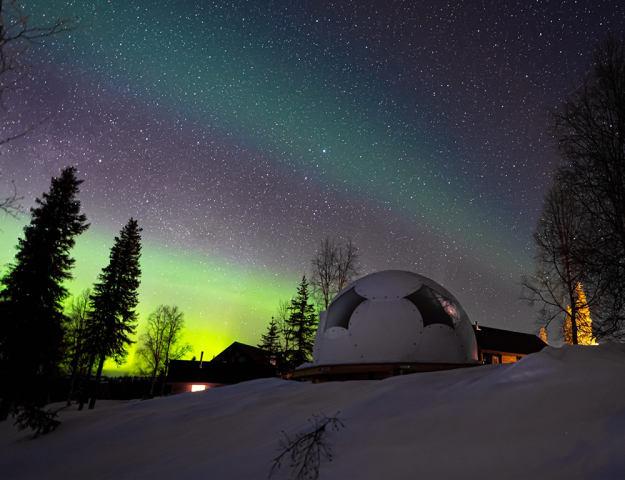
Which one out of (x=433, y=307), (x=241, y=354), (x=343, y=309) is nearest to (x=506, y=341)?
(x=241, y=354)

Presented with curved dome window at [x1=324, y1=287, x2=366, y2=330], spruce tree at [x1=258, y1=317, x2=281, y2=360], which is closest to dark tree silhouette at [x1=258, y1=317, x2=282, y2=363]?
spruce tree at [x1=258, y1=317, x2=281, y2=360]

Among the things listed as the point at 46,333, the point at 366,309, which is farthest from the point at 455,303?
the point at 46,333

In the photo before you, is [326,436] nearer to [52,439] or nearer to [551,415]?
[551,415]

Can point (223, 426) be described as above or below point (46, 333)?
below

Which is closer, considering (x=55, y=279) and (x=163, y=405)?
(x=163, y=405)

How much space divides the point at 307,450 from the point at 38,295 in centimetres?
2121

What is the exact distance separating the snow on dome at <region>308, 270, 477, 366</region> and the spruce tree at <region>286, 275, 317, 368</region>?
21292 mm

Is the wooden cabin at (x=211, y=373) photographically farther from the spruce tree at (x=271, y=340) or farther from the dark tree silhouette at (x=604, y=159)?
the dark tree silhouette at (x=604, y=159)

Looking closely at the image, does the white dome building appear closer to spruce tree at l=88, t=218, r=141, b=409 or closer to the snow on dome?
the snow on dome

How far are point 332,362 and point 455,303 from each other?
14.5 ft

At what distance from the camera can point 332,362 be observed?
37.3 feet

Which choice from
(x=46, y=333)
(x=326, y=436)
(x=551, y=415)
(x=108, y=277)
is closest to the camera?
(x=551, y=415)

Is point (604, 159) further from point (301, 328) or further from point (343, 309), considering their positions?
point (301, 328)

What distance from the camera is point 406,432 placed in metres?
3.88
